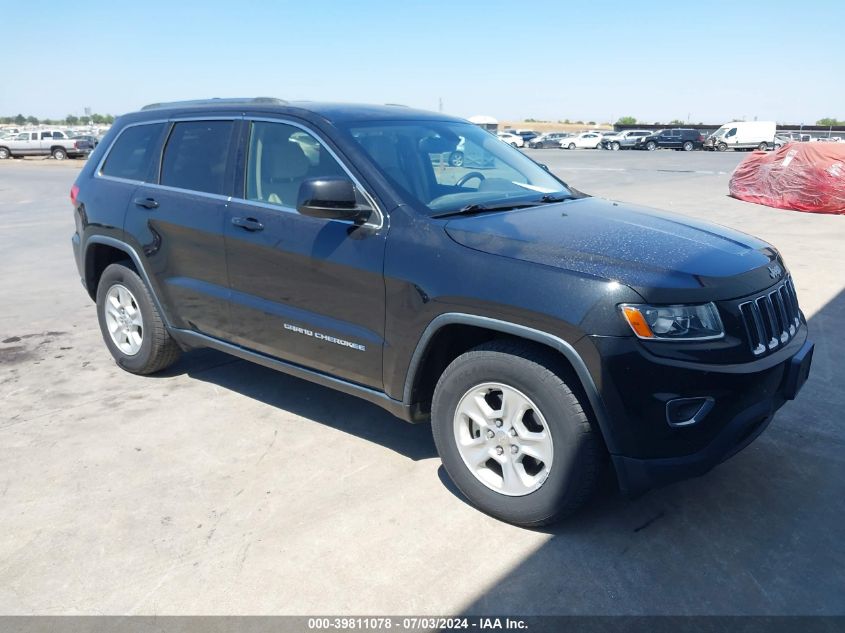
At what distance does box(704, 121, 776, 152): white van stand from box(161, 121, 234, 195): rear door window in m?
47.6

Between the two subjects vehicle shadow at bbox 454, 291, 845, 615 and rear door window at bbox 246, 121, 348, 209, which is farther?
rear door window at bbox 246, 121, 348, 209

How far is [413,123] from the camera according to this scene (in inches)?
169

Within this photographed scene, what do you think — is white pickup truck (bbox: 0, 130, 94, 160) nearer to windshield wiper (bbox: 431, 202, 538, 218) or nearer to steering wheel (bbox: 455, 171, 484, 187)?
steering wheel (bbox: 455, 171, 484, 187)

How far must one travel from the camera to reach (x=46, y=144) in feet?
132

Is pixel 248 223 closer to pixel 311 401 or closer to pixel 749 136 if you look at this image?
pixel 311 401

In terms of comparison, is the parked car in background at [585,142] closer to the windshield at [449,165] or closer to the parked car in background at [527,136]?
the parked car in background at [527,136]

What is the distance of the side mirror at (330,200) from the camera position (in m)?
3.46

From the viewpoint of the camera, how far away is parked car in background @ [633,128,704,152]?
48.8 meters

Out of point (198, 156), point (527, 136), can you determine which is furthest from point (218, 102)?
Answer: point (527, 136)

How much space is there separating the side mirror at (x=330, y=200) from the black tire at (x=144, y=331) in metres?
1.77

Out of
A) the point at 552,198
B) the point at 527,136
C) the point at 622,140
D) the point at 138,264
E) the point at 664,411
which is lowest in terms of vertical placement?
the point at 622,140

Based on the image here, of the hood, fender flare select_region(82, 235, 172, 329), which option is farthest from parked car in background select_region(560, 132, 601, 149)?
the hood

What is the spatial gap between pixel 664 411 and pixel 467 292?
0.94m

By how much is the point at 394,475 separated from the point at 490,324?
1134 mm
